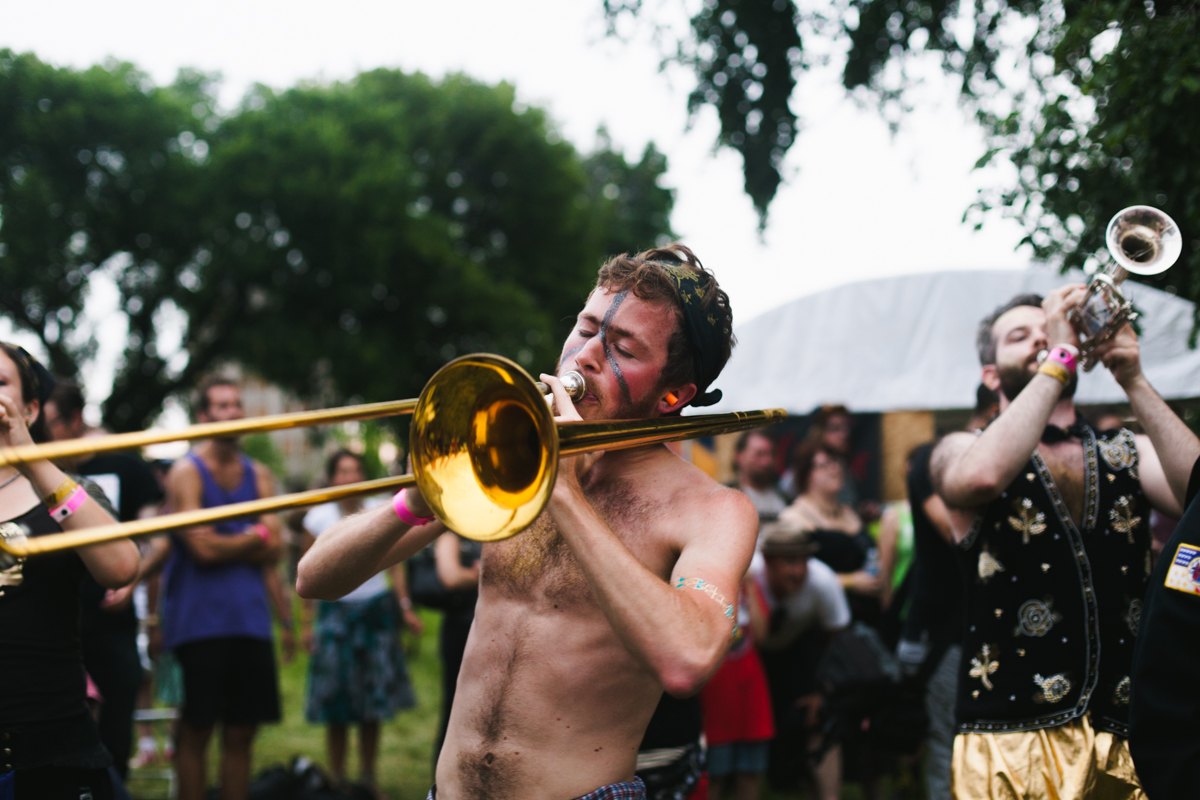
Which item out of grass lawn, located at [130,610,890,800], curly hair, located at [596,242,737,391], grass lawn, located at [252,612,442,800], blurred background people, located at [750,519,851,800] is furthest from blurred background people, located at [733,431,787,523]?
curly hair, located at [596,242,737,391]

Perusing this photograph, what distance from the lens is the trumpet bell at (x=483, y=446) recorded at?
5.74 ft

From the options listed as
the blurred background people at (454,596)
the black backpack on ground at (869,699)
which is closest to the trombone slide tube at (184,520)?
the blurred background people at (454,596)

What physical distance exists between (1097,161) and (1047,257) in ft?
1.57

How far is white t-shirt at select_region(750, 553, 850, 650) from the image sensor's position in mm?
5344

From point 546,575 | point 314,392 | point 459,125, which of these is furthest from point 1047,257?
point 459,125

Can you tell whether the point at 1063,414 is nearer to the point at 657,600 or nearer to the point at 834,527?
the point at 657,600

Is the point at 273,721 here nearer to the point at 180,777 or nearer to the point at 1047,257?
the point at 180,777

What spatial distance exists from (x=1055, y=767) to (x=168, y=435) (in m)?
2.45

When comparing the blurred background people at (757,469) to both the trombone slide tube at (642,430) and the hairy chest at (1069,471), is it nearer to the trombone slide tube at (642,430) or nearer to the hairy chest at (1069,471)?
the hairy chest at (1069,471)

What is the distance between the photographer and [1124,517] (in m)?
2.85

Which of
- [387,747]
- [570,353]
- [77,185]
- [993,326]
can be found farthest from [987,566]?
[77,185]

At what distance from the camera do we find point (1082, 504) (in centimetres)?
288

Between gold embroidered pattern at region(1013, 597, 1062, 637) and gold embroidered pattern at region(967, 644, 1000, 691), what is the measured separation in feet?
0.33

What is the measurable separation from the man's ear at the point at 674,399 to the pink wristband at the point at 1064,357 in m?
1.24
